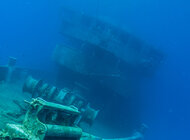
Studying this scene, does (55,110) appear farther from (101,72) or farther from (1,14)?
(1,14)

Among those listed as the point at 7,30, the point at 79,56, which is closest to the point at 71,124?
the point at 79,56

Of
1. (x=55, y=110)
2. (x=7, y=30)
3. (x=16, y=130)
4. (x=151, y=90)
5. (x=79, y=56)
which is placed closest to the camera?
(x=16, y=130)

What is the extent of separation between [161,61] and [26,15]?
193 ft

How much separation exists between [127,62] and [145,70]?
212cm

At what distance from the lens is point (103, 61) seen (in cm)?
1563

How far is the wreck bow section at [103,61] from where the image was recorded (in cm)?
1498

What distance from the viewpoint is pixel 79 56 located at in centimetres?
1509

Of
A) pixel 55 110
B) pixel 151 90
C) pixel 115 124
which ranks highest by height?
pixel 151 90

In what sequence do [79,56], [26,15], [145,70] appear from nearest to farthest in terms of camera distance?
[79,56]
[145,70]
[26,15]

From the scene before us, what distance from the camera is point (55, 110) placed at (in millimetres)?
3549

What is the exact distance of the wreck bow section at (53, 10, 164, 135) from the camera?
49.2 ft

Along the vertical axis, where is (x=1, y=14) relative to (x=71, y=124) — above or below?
above

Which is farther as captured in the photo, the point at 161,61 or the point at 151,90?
the point at 151,90

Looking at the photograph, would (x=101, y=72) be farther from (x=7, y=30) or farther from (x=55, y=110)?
(x=7, y=30)
